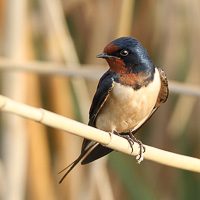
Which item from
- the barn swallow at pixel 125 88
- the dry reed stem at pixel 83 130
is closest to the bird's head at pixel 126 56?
the barn swallow at pixel 125 88

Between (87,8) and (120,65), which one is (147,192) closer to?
(120,65)

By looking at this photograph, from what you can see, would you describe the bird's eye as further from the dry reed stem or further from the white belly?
the dry reed stem

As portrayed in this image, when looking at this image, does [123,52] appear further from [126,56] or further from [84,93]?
[84,93]

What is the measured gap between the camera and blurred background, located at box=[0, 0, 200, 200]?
138 centimetres

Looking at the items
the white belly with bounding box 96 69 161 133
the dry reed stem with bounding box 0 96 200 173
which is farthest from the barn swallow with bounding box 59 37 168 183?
the dry reed stem with bounding box 0 96 200 173

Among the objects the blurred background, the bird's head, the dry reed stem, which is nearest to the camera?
the dry reed stem

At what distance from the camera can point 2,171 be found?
1.37m

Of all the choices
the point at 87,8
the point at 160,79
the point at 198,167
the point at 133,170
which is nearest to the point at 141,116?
the point at 160,79

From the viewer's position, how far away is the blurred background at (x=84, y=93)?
138 cm

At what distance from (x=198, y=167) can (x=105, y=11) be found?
2.91 feet

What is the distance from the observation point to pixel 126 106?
3.69 ft

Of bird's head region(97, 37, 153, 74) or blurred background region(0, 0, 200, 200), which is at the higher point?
bird's head region(97, 37, 153, 74)

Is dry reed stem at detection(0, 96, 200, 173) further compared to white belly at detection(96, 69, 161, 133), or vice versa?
white belly at detection(96, 69, 161, 133)

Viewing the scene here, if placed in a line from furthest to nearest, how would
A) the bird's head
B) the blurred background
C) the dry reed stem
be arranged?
the blurred background
the bird's head
the dry reed stem
